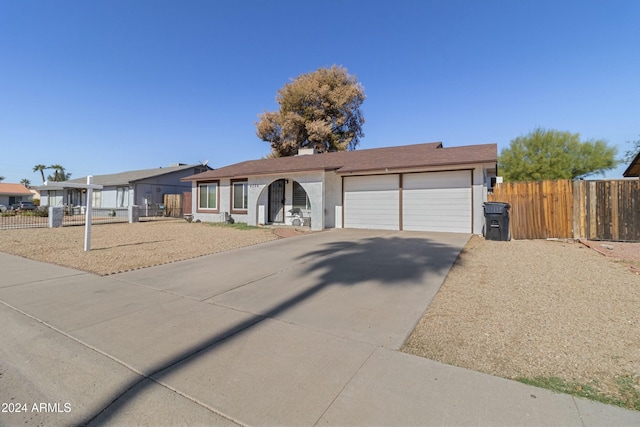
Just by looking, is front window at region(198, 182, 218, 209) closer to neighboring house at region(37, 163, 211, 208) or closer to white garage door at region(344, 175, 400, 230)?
white garage door at region(344, 175, 400, 230)

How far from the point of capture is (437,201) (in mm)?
13070

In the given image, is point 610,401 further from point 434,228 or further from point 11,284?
point 434,228

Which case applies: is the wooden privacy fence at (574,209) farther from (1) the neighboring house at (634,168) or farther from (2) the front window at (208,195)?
(2) the front window at (208,195)

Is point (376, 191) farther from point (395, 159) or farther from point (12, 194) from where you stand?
point (12, 194)

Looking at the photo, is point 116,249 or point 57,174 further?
point 57,174

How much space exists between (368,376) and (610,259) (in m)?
8.08

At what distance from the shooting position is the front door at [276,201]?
688 inches

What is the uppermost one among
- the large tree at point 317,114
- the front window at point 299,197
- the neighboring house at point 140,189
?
the large tree at point 317,114

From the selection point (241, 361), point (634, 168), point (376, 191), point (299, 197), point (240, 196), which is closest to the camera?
point (241, 361)

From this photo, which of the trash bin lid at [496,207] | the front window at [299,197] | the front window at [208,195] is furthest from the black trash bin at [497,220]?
the front window at [208,195]

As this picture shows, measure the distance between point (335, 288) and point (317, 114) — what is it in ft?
88.2

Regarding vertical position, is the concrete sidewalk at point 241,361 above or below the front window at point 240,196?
below

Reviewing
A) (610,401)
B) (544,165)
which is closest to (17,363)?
(610,401)

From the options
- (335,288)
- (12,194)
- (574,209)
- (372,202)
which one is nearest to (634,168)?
(574,209)
